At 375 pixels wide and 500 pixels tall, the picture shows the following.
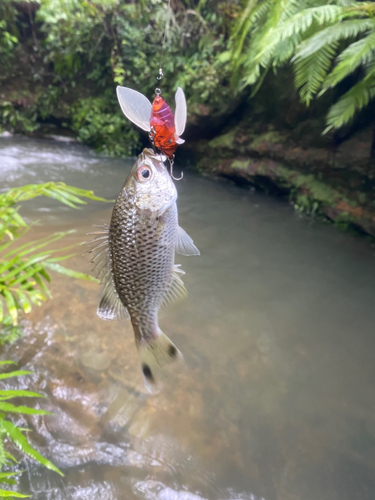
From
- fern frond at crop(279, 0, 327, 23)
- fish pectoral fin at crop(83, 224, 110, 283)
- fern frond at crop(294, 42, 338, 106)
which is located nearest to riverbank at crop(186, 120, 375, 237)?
fern frond at crop(294, 42, 338, 106)

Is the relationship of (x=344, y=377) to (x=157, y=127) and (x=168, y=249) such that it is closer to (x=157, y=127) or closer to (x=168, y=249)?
(x=168, y=249)

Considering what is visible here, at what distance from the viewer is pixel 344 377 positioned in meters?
2.16

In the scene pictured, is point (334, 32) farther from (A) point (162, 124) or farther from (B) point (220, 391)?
(B) point (220, 391)

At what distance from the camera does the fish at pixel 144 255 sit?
780mm

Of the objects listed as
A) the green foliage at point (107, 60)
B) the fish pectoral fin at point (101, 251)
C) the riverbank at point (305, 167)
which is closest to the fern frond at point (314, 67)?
the riverbank at point (305, 167)

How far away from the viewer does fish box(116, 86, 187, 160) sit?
0.69m

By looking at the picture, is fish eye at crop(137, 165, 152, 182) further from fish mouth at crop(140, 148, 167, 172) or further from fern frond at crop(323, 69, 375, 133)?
fern frond at crop(323, 69, 375, 133)

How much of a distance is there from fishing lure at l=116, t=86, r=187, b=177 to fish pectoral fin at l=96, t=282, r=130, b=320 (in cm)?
39

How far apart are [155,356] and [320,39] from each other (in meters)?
3.09

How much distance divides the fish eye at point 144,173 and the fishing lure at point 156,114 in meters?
0.07

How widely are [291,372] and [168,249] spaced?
172 centimetres

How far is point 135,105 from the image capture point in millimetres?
695

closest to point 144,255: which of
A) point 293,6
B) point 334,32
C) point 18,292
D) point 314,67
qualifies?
point 18,292

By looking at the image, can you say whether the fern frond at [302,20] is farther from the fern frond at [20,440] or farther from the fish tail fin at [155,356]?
the fern frond at [20,440]
